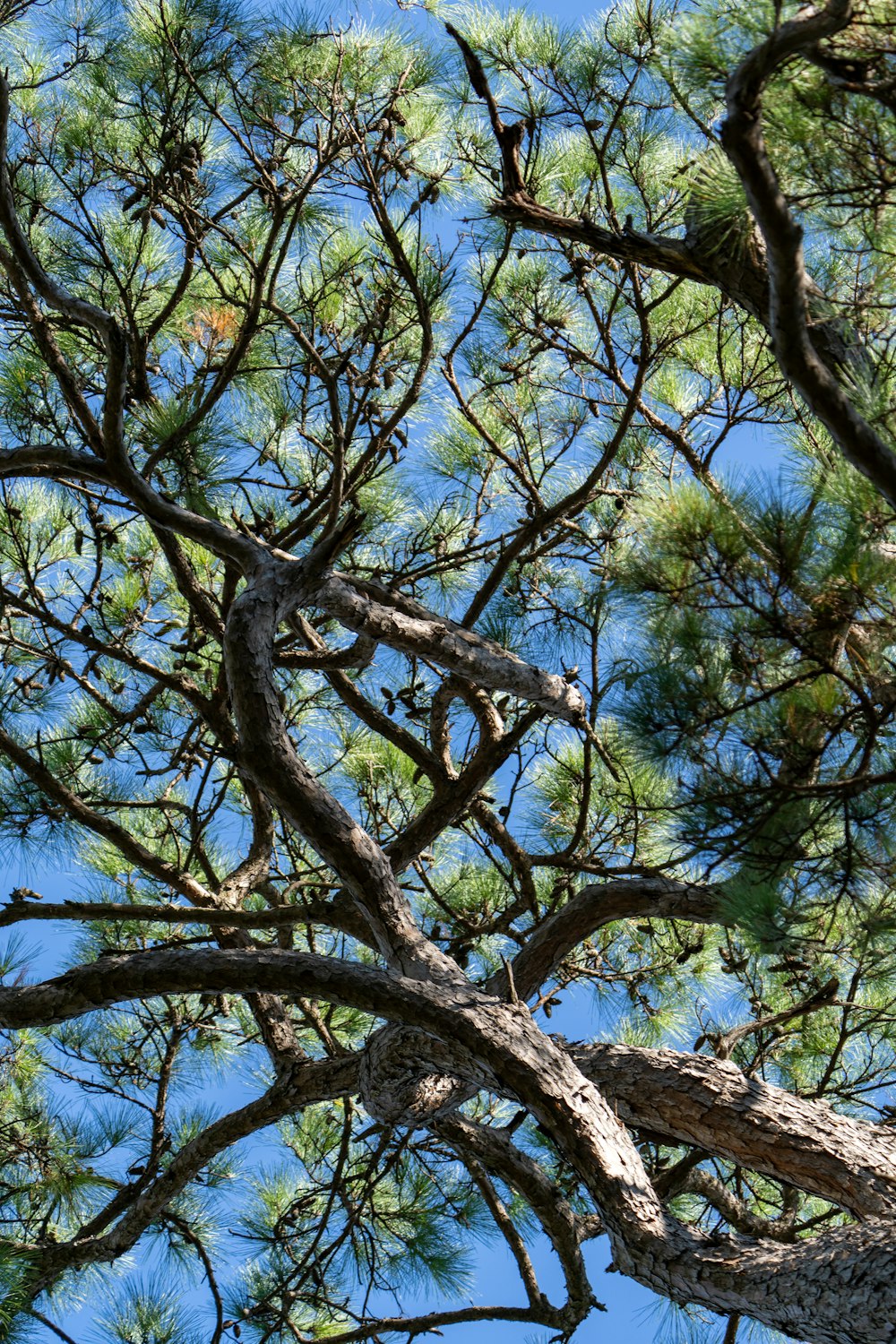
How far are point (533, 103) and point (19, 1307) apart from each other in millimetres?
2190

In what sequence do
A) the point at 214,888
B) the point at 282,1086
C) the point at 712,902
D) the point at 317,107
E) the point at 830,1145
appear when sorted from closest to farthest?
the point at 830,1145
the point at 712,902
the point at 282,1086
the point at 317,107
the point at 214,888

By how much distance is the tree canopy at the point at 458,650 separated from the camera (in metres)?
1.34

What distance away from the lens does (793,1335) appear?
4.56 feet

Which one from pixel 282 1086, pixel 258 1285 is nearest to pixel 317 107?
pixel 282 1086

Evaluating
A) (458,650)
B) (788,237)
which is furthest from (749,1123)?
(788,237)

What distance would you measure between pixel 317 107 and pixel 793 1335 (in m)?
1.94

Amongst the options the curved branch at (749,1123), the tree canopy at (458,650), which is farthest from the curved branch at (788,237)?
the curved branch at (749,1123)

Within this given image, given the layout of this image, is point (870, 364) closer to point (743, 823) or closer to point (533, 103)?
point (743, 823)

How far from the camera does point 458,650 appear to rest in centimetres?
203

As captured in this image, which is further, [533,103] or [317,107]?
[533,103]

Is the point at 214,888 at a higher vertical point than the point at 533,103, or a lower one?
lower

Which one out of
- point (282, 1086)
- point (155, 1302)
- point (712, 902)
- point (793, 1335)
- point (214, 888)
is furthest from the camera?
point (155, 1302)

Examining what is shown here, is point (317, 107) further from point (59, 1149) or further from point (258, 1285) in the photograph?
point (258, 1285)

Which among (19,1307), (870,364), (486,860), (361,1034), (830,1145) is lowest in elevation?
(830,1145)
